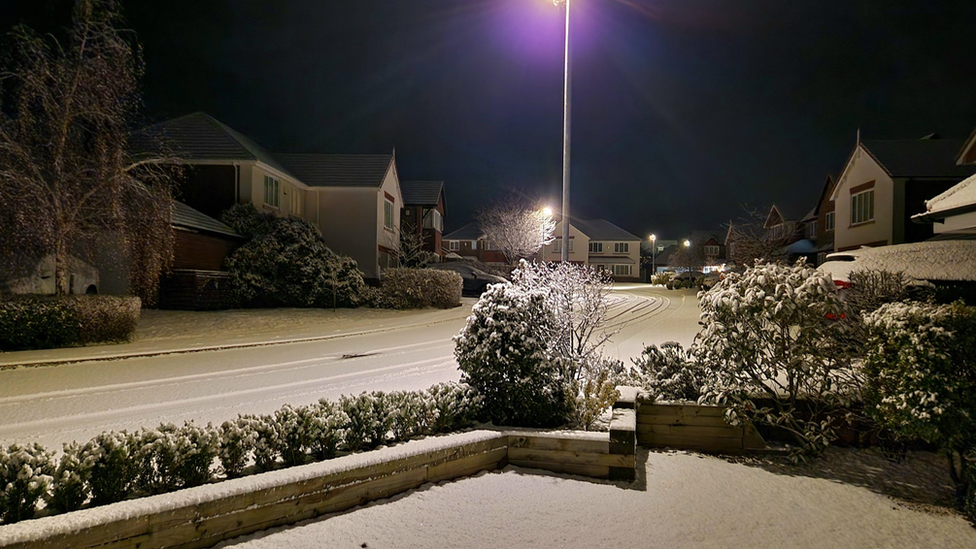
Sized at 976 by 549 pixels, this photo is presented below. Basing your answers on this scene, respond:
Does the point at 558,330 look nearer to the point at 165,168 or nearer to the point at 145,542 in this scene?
the point at 145,542

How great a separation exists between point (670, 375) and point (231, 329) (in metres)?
13.9

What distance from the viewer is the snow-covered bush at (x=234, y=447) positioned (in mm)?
4047

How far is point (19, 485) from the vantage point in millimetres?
3225

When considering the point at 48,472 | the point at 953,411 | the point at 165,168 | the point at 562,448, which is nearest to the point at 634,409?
the point at 562,448

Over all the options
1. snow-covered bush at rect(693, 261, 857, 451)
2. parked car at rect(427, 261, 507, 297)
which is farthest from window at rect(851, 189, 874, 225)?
snow-covered bush at rect(693, 261, 857, 451)

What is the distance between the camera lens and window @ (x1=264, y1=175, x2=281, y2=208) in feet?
85.5

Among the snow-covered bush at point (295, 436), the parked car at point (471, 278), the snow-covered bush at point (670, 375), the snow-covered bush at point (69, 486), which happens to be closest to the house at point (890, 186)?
the parked car at point (471, 278)

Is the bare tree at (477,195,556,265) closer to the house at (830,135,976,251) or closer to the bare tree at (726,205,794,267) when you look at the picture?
the bare tree at (726,205,794,267)

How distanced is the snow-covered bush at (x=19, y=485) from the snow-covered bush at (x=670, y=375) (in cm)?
599

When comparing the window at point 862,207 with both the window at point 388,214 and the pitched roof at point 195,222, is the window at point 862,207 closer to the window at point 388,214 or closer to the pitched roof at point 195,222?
the window at point 388,214

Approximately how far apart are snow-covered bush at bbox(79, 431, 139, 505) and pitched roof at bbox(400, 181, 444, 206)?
1594 inches

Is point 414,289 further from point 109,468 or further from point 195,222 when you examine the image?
point 109,468

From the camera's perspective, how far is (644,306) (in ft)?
81.9

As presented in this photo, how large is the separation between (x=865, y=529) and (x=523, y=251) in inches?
1623
